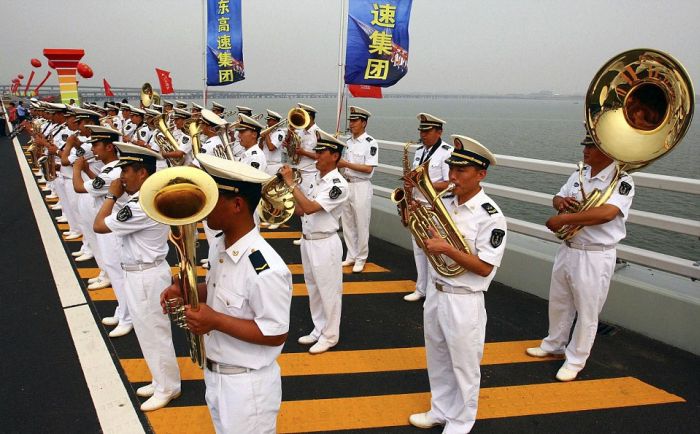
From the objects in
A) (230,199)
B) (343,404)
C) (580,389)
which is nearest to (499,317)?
(580,389)

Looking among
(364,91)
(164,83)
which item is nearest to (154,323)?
(364,91)

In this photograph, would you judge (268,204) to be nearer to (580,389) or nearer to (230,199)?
(230,199)

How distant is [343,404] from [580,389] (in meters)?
2.24

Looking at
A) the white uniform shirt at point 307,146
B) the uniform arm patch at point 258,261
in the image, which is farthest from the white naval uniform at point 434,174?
the uniform arm patch at point 258,261

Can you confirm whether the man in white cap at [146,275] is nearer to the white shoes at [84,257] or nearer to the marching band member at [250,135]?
the marching band member at [250,135]

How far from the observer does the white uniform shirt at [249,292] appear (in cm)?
229

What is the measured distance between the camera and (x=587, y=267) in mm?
4309

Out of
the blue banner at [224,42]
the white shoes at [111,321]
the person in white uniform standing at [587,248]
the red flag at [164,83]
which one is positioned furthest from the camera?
the red flag at [164,83]

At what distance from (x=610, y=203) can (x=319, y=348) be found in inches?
126

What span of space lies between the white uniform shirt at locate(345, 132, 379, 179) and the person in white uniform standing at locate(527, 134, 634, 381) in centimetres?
330

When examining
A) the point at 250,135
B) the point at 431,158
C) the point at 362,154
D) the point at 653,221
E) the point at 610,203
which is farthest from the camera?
the point at 250,135

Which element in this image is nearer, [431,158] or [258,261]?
[258,261]

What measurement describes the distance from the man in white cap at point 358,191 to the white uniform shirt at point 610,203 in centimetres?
358

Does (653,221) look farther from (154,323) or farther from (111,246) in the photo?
(111,246)
